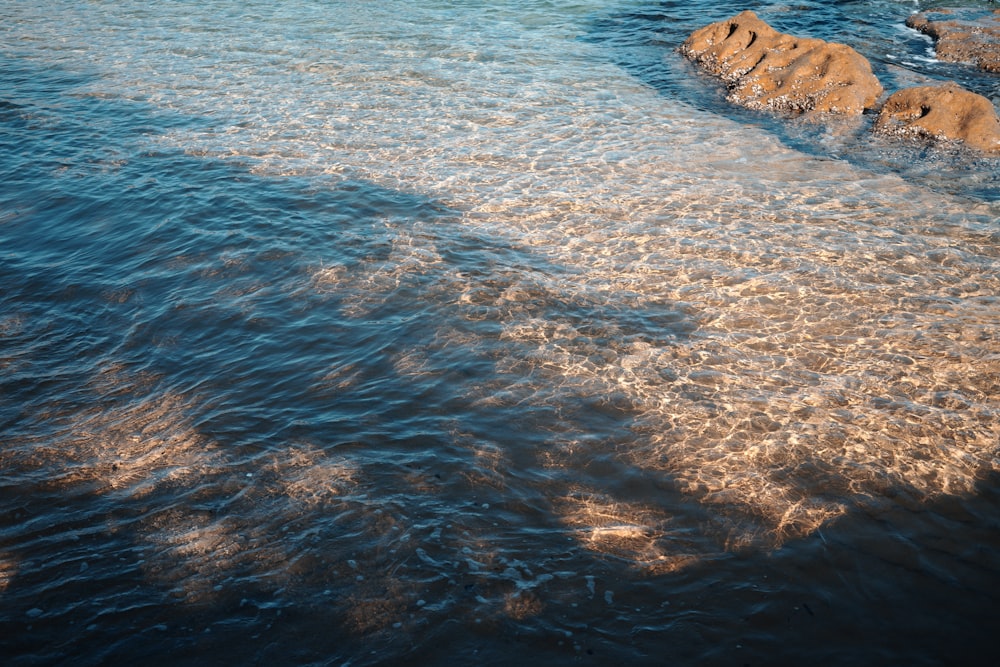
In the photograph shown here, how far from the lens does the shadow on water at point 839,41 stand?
11.0m

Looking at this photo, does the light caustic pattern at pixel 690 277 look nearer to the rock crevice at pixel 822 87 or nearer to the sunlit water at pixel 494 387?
the sunlit water at pixel 494 387

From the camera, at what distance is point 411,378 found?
7062 millimetres

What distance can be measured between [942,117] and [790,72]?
293 centimetres

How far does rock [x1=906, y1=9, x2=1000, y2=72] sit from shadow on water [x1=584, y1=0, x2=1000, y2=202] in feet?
0.95

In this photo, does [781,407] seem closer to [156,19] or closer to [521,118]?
[521,118]

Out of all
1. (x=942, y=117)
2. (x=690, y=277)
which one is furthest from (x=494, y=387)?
(x=942, y=117)

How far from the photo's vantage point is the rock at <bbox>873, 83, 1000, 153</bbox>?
1149 cm

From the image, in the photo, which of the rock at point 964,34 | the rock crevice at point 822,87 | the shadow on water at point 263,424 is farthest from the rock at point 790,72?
the shadow on water at point 263,424

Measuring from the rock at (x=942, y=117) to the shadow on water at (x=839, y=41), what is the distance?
0.37 metres

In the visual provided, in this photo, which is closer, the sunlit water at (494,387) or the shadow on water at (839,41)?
the sunlit water at (494,387)

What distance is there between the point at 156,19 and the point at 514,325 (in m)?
17.7

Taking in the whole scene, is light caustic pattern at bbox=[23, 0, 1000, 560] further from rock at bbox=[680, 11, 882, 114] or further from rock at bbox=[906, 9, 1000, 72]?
rock at bbox=[906, 9, 1000, 72]

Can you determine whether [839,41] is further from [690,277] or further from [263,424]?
[263,424]

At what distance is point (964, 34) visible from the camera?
53.7 feet
